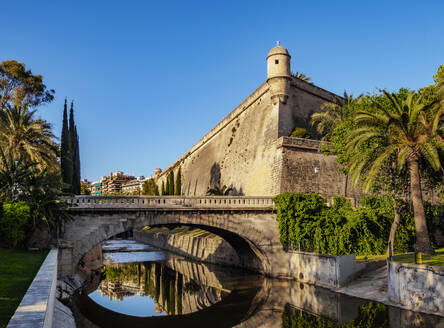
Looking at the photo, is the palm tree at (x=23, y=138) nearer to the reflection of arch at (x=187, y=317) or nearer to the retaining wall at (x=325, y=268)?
the reflection of arch at (x=187, y=317)

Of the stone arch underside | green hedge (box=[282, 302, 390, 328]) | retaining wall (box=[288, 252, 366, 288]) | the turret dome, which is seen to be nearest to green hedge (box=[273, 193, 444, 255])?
retaining wall (box=[288, 252, 366, 288])

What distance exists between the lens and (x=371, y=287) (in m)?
20.8

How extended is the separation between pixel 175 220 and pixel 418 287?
15.4 metres

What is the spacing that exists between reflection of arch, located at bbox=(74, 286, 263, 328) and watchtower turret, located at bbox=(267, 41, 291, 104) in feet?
65.9

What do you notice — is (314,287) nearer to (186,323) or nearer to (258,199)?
(258,199)

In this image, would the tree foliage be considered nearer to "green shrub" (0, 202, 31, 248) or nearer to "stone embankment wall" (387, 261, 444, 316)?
"green shrub" (0, 202, 31, 248)

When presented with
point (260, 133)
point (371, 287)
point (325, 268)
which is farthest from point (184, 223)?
point (260, 133)

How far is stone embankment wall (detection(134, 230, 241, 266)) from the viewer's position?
3644 centimetres

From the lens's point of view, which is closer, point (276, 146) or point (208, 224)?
point (208, 224)

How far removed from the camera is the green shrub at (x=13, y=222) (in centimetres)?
1991

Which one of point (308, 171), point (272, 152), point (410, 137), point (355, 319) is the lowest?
point (355, 319)

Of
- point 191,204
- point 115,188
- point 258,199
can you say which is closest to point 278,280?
point 258,199

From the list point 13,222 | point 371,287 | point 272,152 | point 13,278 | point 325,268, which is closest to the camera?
point 13,278

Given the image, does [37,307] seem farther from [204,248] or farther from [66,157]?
[204,248]
